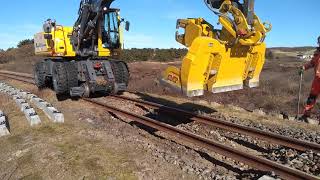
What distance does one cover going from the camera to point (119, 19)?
50.5 ft

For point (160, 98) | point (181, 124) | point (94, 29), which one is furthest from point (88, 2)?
point (181, 124)

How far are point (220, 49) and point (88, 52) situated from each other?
837 cm

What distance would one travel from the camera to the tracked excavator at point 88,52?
1412cm

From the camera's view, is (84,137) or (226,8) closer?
(226,8)

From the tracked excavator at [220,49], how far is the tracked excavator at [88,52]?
630cm

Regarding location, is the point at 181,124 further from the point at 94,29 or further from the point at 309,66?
the point at 94,29

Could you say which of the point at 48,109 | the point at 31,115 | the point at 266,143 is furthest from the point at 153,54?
the point at 266,143

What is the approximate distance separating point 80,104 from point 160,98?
313 cm

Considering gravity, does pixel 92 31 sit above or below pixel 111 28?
below

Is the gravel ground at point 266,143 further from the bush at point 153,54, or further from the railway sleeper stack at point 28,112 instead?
the bush at point 153,54

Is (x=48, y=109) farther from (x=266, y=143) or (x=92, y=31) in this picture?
(x=266, y=143)

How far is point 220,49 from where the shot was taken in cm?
776

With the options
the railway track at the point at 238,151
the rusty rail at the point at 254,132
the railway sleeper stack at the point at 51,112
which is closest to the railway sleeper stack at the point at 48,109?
the railway sleeper stack at the point at 51,112

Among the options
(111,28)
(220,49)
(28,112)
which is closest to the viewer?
(220,49)
